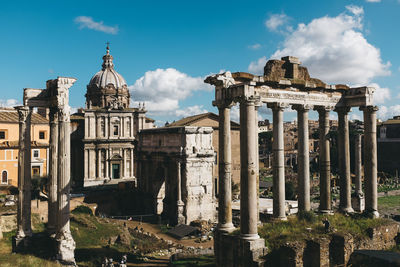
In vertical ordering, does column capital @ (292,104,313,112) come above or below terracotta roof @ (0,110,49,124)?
below

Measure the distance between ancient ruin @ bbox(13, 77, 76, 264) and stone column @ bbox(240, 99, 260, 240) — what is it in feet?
24.1

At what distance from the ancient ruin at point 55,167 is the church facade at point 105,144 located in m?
24.9

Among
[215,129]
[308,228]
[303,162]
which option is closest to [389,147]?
[215,129]

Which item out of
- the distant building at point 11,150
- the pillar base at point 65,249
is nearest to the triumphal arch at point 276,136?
the pillar base at point 65,249

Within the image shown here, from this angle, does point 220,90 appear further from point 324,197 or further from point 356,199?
point 356,199

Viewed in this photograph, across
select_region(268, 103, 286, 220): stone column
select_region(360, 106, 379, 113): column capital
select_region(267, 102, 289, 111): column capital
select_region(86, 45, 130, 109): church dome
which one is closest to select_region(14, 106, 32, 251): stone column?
select_region(267, 102, 289, 111): column capital

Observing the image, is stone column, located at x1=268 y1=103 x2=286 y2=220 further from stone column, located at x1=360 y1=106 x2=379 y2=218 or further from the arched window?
the arched window

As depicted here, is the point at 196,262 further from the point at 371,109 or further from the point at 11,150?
the point at 11,150

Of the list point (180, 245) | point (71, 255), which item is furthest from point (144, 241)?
point (71, 255)

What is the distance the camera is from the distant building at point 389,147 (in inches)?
2564

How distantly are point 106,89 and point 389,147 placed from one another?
5016 centimetres

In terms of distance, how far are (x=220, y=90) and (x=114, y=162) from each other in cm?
3126

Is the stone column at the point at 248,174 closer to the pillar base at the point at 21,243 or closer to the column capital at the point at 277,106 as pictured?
the column capital at the point at 277,106

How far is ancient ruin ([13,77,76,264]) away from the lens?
14.8 m
